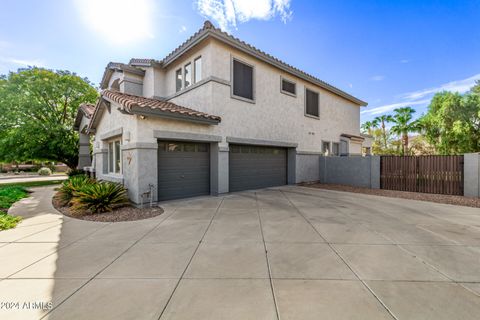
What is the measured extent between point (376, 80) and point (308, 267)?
85.1 ft

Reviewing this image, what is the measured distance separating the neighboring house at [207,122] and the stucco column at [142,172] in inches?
1.4

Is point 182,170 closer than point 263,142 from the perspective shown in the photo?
Yes

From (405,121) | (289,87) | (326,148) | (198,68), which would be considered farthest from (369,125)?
(198,68)

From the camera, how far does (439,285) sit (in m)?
2.85

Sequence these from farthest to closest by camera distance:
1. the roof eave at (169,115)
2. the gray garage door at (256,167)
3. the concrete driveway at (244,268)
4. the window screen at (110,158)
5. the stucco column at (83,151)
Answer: the stucco column at (83,151), the window screen at (110,158), the gray garage door at (256,167), the roof eave at (169,115), the concrete driveway at (244,268)

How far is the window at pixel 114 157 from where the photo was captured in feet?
32.1

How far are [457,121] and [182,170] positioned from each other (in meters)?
24.6

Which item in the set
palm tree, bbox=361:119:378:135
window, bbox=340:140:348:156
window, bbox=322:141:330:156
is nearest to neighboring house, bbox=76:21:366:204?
window, bbox=322:141:330:156

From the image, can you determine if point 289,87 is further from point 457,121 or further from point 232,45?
point 457,121

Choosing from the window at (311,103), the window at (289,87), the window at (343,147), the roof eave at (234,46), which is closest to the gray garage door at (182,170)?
the roof eave at (234,46)

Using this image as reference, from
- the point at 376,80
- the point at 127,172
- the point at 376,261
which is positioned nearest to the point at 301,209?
the point at 376,261

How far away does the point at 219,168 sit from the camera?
30.6 ft

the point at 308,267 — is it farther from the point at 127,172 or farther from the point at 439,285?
the point at 127,172

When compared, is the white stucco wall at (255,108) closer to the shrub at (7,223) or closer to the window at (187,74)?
the window at (187,74)
